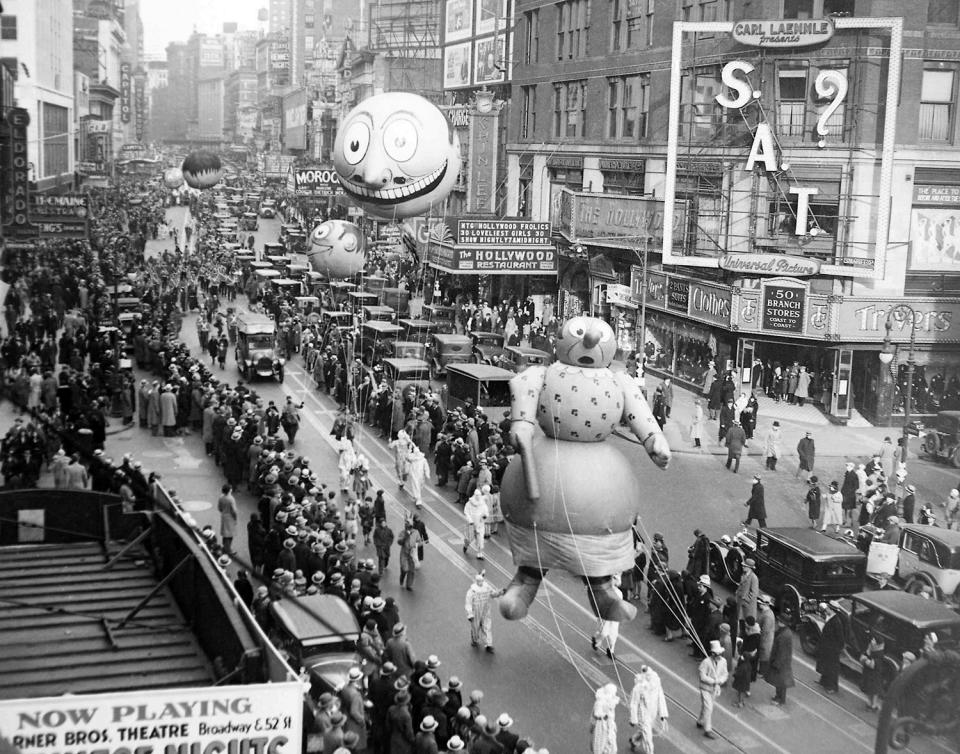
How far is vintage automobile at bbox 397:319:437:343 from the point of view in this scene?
4294 cm

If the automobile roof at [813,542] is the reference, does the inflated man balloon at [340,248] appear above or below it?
above

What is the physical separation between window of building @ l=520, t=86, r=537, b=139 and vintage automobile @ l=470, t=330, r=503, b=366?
1517 cm

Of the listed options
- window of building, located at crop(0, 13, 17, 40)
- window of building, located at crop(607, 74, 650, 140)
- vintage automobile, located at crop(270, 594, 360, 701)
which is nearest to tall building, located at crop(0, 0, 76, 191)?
window of building, located at crop(0, 13, 17, 40)

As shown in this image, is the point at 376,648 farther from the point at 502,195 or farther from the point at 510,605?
the point at 502,195

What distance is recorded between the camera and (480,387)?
3262 centimetres

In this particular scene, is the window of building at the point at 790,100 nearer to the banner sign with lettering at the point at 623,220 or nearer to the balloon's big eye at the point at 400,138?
the banner sign with lettering at the point at 623,220

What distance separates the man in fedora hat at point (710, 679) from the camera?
15.4 meters

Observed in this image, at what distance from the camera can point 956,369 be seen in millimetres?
36156

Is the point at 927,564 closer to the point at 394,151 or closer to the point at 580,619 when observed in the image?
the point at 580,619

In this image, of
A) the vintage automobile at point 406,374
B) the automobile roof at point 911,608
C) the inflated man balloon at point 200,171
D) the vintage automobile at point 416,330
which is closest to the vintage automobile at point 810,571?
the automobile roof at point 911,608

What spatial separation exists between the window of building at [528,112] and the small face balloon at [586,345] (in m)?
47.0

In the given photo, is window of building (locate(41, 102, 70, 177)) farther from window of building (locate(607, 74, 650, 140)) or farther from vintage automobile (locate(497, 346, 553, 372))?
vintage automobile (locate(497, 346, 553, 372))

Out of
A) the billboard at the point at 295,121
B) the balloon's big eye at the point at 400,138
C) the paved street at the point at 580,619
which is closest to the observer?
the paved street at the point at 580,619

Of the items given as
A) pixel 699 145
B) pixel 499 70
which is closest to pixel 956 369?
pixel 699 145
